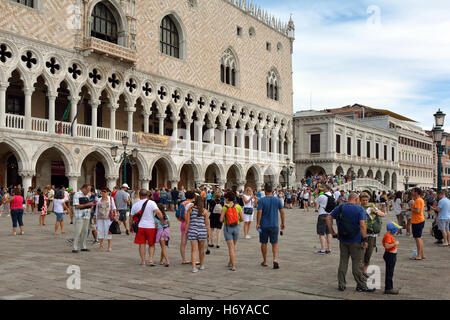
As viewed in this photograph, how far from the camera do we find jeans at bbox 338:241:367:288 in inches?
249

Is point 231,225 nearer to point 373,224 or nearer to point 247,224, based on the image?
point 373,224

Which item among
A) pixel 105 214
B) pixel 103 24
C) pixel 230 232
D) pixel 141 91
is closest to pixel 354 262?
pixel 230 232

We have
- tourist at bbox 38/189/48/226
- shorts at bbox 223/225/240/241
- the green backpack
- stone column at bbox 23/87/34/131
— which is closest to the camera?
the green backpack

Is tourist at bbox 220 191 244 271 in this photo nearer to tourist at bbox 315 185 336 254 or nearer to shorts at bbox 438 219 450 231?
tourist at bbox 315 185 336 254

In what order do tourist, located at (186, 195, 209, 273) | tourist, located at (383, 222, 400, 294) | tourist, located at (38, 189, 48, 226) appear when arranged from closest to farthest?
tourist, located at (383, 222, 400, 294) < tourist, located at (186, 195, 209, 273) < tourist, located at (38, 189, 48, 226)

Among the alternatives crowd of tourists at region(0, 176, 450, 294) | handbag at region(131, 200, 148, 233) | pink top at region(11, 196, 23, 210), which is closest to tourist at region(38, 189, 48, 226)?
crowd of tourists at region(0, 176, 450, 294)

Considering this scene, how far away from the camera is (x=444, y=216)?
36.1 ft

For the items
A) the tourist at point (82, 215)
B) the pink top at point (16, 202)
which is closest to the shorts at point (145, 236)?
the tourist at point (82, 215)

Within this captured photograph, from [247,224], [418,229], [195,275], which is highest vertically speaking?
[418,229]

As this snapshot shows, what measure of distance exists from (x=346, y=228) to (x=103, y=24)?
22.6 m

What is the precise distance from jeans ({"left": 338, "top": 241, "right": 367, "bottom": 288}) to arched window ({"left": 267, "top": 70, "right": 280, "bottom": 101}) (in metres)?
34.0
